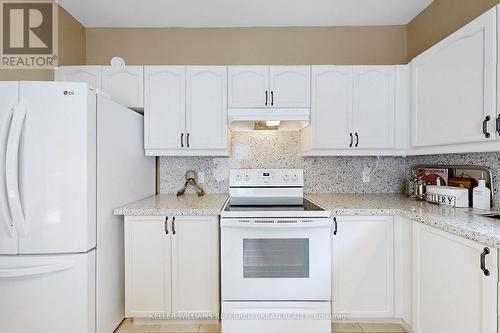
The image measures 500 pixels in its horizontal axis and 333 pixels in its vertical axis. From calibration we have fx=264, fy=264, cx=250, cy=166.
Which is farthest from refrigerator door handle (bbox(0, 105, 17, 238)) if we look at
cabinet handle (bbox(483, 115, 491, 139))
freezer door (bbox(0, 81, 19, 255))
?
cabinet handle (bbox(483, 115, 491, 139))

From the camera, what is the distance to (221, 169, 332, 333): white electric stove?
1777 mm

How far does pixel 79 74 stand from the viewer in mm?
2277

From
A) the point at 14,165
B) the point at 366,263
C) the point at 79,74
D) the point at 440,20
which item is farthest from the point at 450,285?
the point at 79,74

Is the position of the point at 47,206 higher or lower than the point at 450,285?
higher

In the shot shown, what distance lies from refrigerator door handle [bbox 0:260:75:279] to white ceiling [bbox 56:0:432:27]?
6.84 ft

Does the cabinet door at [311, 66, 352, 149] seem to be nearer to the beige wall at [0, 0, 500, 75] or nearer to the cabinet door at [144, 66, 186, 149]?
the beige wall at [0, 0, 500, 75]

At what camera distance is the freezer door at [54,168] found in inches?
58.5

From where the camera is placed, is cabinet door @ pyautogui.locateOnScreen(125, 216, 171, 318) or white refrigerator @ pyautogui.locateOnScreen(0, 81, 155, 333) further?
cabinet door @ pyautogui.locateOnScreen(125, 216, 171, 318)

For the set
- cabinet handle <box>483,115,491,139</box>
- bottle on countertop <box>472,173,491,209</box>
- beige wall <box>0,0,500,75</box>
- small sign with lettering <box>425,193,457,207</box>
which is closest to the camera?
cabinet handle <box>483,115,491,139</box>

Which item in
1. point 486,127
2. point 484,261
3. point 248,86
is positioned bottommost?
point 484,261

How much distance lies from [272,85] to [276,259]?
1.43 metres

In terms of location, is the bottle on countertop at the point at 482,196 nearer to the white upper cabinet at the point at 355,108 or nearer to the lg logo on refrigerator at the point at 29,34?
the white upper cabinet at the point at 355,108

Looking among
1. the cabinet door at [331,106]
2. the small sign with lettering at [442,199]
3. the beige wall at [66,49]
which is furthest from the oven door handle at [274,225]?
the beige wall at [66,49]

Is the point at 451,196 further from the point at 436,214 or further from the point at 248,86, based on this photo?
the point at 248,86
